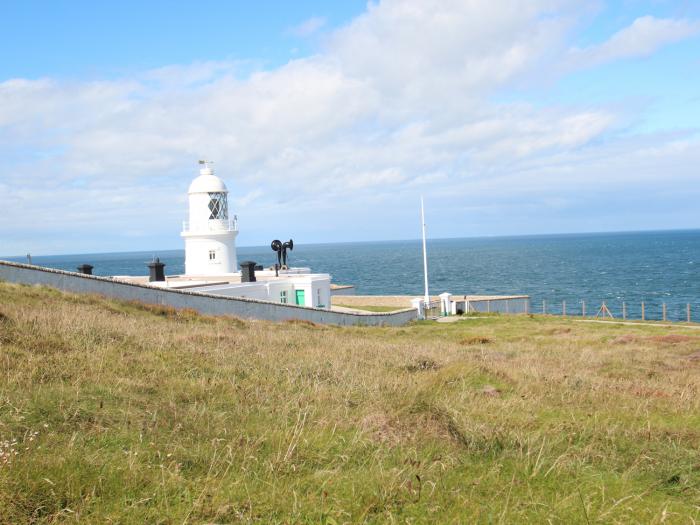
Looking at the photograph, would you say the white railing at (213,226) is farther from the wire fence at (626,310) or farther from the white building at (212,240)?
the wire fence at (626,310)

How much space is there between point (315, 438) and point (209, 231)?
32671 millimetres

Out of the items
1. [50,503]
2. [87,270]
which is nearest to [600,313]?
[87,270]

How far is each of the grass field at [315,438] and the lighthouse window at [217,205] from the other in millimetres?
26788

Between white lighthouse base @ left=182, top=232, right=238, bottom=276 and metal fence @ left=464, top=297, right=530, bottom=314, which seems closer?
white lighthouse base @ left=182, top=232, right=238, bottom=276

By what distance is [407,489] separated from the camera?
462 cm

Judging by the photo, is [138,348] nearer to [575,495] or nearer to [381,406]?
[381,406]

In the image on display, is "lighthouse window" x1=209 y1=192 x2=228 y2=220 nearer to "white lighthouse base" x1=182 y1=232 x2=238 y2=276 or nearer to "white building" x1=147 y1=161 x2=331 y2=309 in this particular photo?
"white building" x1=147 y1=161 x2=331 y2=309

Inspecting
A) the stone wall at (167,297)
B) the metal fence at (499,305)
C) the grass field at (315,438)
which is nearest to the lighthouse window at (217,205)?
the stone wall at (167,297)

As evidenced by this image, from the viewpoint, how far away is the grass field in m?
4.33

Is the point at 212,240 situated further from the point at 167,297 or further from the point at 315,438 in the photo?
the point at 315,438

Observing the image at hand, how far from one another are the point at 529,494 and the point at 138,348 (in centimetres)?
730

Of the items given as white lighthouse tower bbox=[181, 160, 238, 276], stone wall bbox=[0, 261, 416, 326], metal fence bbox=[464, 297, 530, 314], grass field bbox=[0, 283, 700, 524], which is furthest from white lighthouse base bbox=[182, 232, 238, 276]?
grass field bbox=[0, 283, 700, 524]

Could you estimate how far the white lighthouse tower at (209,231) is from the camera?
123 feet

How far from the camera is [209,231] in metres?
37.2
